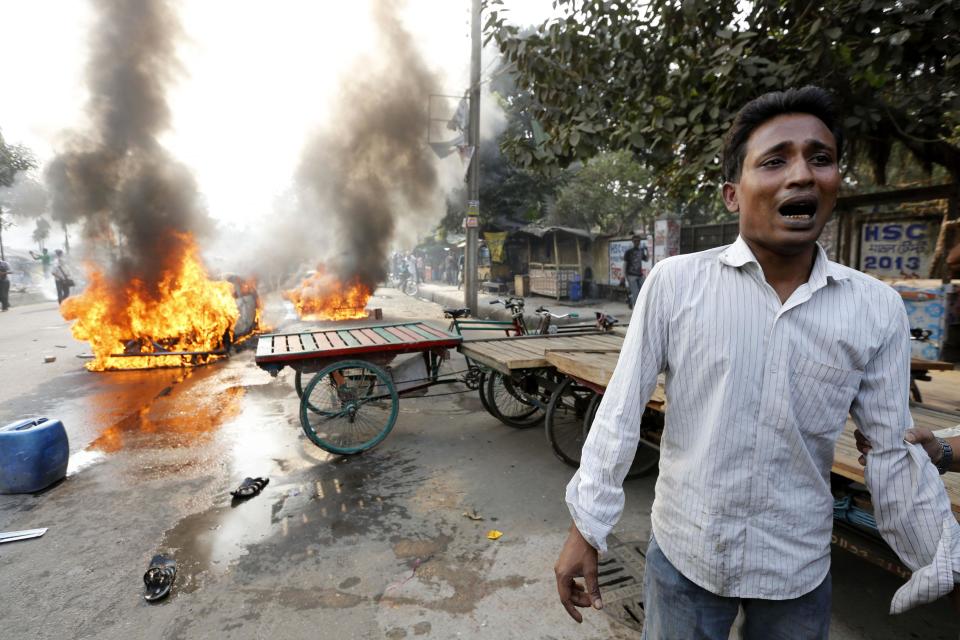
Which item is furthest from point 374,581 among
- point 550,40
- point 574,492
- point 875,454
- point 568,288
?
point 568,288

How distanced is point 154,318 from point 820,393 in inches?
411

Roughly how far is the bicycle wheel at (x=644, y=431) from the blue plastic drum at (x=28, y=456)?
4331 millimetres

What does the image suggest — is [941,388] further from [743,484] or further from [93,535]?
[93,535]

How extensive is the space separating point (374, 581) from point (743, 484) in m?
2.32

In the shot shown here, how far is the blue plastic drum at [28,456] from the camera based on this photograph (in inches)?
151

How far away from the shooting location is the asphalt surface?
2531mm

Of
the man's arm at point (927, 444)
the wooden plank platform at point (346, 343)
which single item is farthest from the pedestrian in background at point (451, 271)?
the man's arm at point (927, 444)

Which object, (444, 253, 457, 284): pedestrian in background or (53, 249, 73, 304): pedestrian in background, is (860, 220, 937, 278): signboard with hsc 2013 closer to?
(53, 249, 73, 304): pedestrian in background

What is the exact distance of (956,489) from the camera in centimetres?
201

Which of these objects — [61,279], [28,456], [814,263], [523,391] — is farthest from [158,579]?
[61,279]

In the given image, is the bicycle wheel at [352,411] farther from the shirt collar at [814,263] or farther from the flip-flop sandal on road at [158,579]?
the shirt collar at [814,263]

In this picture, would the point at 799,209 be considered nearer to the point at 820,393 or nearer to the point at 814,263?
the point at 814,263

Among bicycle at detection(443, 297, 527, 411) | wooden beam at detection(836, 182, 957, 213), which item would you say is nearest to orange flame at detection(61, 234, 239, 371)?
bicycle at detection(443, 297, 527, 411)

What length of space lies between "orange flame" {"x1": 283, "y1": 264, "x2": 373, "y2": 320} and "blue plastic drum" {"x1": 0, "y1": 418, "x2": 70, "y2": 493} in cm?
1043
